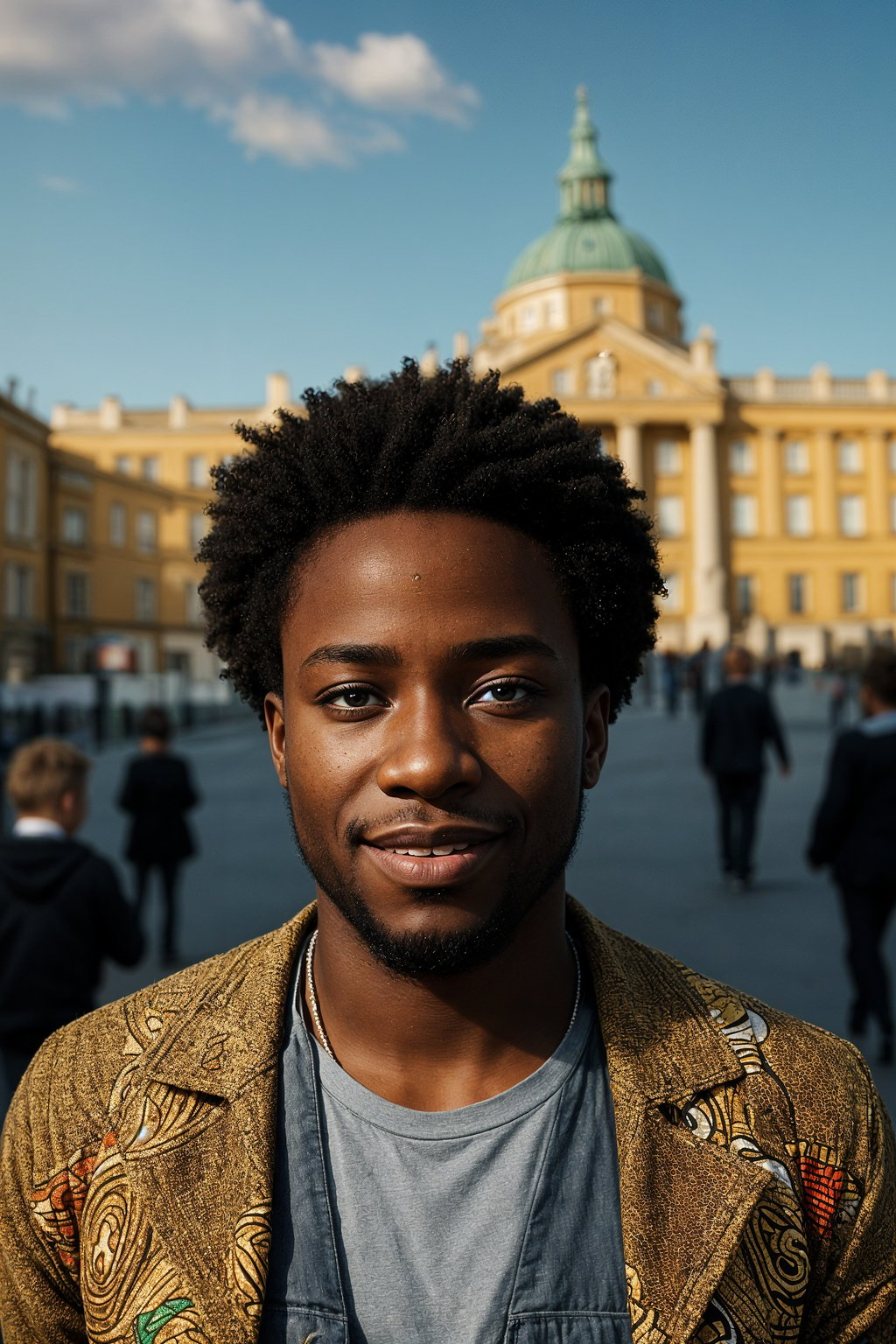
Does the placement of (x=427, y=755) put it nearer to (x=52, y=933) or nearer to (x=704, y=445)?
(x=52, y=933)

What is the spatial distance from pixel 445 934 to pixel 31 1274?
71 cm

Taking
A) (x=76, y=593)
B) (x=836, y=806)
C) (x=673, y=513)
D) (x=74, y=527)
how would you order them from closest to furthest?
(x=836, y=806), (x=74, y=527), (x=76, y=593), (x=673, y=513)

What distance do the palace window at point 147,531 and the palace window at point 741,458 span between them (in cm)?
2938

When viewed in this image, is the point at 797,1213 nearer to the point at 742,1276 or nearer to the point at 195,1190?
the point at 742,1276

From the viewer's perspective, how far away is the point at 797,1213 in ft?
5.36

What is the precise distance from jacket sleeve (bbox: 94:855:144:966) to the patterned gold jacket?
2.69 metres

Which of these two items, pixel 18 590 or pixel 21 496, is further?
pixel 18 590

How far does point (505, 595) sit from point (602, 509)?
0.29m

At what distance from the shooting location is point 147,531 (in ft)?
186

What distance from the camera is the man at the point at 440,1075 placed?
1576mm

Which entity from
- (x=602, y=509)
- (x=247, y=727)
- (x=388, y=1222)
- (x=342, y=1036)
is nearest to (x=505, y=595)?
(x=602, y=509)

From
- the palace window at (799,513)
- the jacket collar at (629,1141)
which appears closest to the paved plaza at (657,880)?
the jacket collar at (629,1141)

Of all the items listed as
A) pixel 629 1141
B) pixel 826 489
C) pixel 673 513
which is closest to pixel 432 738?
pixel 629 1141

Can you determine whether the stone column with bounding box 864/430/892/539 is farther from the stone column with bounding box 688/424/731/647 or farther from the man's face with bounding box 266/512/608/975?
the man's face with bounding box 266/512/608/975
